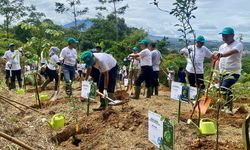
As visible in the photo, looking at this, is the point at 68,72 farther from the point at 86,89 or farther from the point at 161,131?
the point at 161,131

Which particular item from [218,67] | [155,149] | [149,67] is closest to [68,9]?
[149,67]

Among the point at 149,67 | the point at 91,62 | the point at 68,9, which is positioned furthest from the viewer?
the point at 68,9

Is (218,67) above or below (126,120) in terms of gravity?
above

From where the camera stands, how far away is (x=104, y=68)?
666 centimetres

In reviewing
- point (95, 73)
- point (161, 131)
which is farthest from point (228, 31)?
point (161, 131)

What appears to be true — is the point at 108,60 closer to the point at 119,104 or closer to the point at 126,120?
the point at 119,104

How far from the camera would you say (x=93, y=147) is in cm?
467

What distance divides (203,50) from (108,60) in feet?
6.79

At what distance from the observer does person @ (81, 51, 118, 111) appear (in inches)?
251

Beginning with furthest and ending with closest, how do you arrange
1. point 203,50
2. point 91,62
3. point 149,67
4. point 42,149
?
point 149,67 → point 203,50 → point 91,62 → point 42,149

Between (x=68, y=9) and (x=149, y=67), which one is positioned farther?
(x=68, y=9)

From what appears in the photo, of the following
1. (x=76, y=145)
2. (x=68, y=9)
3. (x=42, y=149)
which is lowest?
(x=76, y=145)

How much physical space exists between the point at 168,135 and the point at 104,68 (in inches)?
146

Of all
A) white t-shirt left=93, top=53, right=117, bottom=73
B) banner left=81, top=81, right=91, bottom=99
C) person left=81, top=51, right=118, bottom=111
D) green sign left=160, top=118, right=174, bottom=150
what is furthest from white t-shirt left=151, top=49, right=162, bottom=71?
green sign left=160, top=118, right=174, bottom=150
